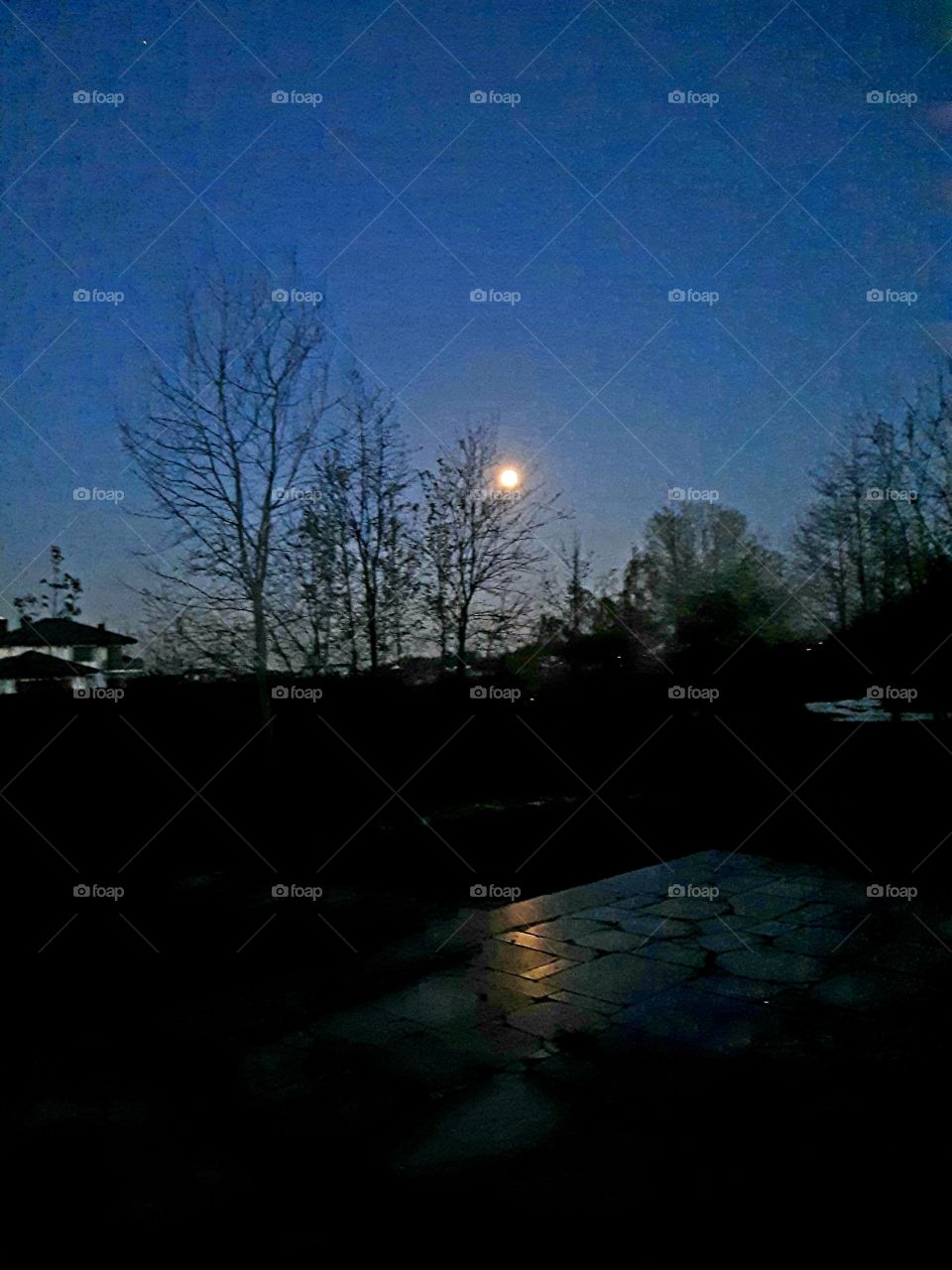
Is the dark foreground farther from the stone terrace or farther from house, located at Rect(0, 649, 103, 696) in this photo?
house, located at Rect(0, 649, 103, 696)

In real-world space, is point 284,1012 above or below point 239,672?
below

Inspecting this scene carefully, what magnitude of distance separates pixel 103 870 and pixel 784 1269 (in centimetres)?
612

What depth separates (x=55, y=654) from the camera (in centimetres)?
1152

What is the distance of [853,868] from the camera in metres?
6.87

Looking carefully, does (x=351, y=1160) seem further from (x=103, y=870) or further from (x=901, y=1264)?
(x=103, y=870)

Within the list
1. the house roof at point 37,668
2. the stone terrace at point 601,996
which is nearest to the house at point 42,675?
the house roof at point 37,668

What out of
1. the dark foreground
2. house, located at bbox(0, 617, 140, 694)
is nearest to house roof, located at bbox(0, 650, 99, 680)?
house, located at bbox(0, 617, 140, 694)

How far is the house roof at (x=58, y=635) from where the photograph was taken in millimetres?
11398

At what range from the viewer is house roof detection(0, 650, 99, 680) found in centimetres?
1124

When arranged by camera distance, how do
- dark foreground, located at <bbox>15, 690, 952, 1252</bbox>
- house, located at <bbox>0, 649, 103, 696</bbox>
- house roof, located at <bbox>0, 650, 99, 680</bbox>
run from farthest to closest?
house roof, located at <bbox>0, 650, 99, 680</bbox> < house, located at <bbox>0, 649, 103, 696</bbox> < dark foreground, located at <bbox>15, 690, 952, 1252</bbox>

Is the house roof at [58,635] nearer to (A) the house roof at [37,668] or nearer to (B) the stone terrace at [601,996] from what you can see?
(A) the house roof at [37,668]

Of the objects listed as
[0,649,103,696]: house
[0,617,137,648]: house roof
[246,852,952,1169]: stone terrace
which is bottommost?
[246,852,952,1169]: stone terrace

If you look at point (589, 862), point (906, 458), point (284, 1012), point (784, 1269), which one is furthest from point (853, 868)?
point (906, 458)

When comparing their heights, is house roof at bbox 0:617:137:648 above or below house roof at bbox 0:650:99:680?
above
